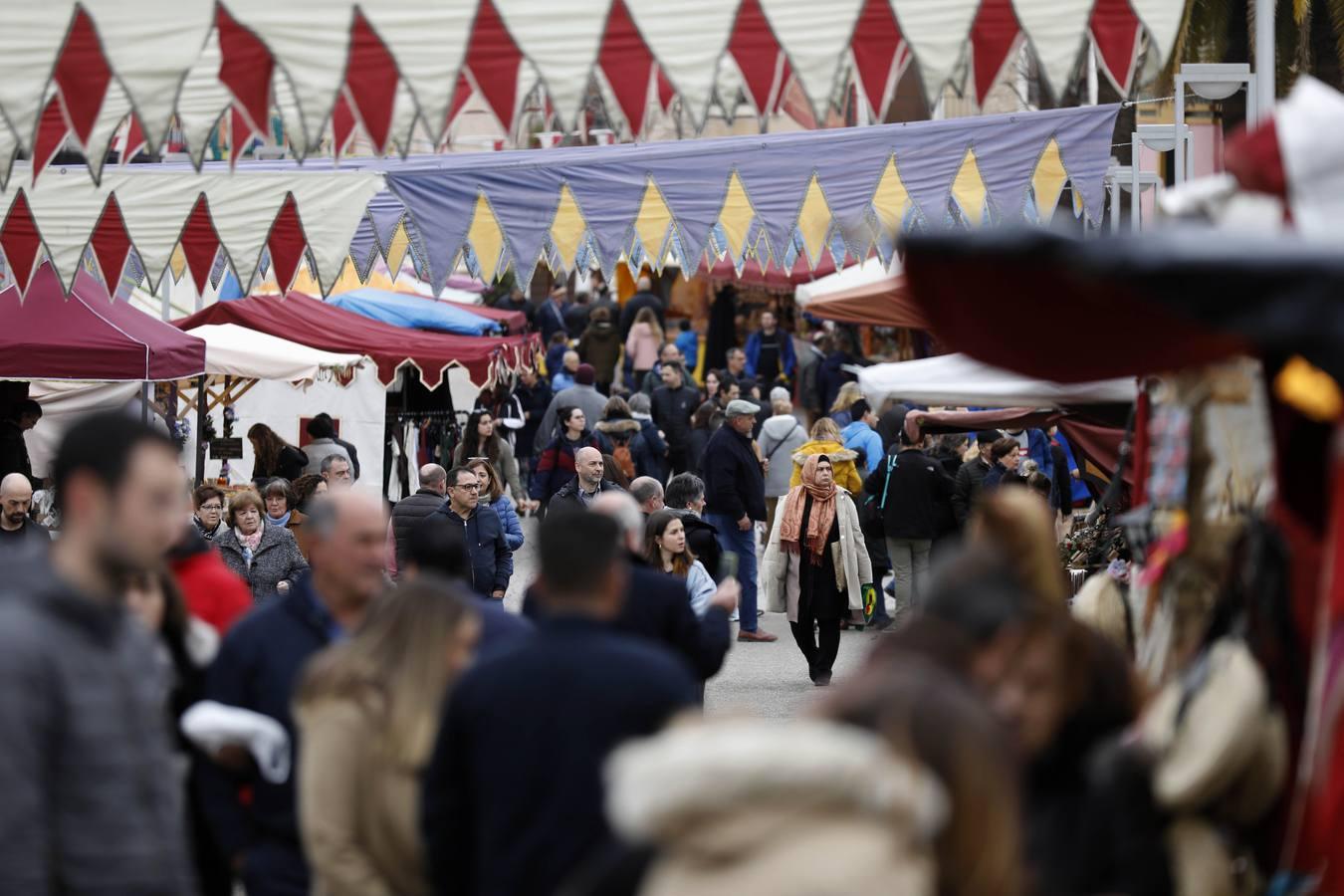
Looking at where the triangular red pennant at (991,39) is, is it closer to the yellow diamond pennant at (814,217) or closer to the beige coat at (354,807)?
the yellow diamond pennant at (814,217)

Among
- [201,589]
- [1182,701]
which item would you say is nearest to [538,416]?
[201,589]

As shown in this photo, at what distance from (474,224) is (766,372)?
17.3 metres

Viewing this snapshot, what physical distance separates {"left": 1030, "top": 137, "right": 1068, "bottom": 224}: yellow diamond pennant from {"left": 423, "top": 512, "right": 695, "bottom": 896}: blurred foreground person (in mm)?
7776

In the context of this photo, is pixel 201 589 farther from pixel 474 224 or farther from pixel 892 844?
pixel 474 224

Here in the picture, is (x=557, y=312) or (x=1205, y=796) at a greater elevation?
(x=557, y=312)

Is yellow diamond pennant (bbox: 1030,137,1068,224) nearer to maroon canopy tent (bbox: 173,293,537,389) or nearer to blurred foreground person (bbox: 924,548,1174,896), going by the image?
blurred foreground person (bbox: 924,548,1174,896)

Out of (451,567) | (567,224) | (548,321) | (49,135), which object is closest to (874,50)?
(451,567)

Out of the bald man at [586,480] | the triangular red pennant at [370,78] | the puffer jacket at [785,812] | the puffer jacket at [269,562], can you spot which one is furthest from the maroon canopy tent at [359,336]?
the puffer jacket at [785,812]

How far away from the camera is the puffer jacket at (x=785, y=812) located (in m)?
2.95

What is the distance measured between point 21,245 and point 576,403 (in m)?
11.0

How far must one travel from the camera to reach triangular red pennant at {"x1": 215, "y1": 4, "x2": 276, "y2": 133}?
796 cm

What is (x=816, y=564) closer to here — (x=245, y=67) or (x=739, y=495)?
(x=739, y=495)

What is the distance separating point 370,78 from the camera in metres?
8.00

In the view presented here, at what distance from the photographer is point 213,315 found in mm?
19297
